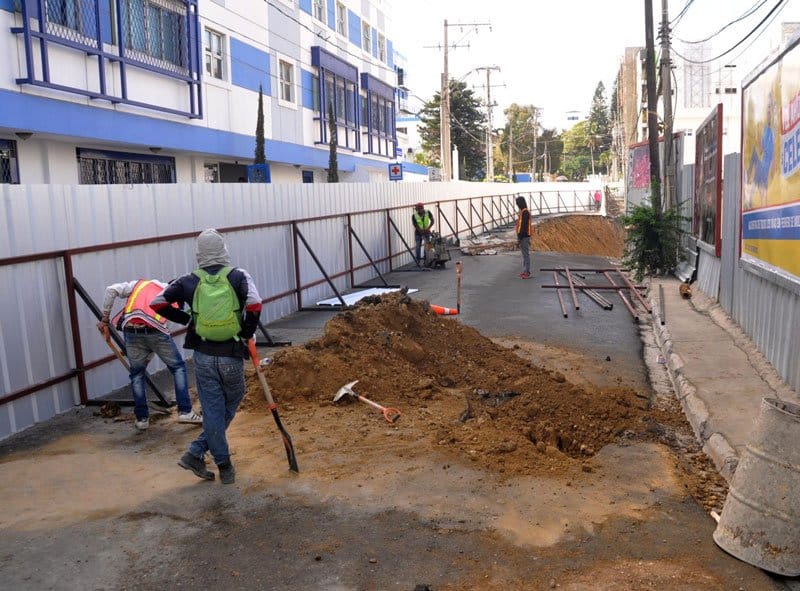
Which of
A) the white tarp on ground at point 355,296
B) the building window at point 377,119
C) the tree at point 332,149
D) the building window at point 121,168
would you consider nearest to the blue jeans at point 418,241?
the white tarp on ground at point 355,296

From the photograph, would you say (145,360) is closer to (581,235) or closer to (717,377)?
(717,377)

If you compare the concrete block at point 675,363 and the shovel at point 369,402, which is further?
the concrete block at point 675,363

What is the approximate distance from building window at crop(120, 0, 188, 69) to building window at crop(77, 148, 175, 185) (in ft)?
7.76

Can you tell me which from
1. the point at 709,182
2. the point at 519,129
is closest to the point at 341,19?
the point at 709,182

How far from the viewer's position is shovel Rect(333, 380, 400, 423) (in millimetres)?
7035

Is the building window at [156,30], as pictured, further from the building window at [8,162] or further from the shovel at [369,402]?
the shovel at [369,402]

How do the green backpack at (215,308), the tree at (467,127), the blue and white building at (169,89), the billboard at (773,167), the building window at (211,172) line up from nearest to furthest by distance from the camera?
the green backpack at (215,308), the billboard at (773,167), the blue and white building at (169,89), the building window at (211,172), the tree at (467,127)

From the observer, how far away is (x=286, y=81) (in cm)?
2780

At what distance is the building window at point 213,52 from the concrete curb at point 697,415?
16.1 metres

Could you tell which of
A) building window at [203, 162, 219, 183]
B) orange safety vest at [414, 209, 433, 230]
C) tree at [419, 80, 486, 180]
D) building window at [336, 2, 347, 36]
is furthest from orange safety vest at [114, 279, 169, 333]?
tree at [419, 80, 486, 180]

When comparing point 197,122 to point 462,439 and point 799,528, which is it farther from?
point 799,528

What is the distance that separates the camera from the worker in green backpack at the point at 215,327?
17.8ft

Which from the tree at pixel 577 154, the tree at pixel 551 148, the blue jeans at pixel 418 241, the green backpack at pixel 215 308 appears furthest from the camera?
the tree at pixel 577 154

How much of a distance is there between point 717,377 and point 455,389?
269cm
